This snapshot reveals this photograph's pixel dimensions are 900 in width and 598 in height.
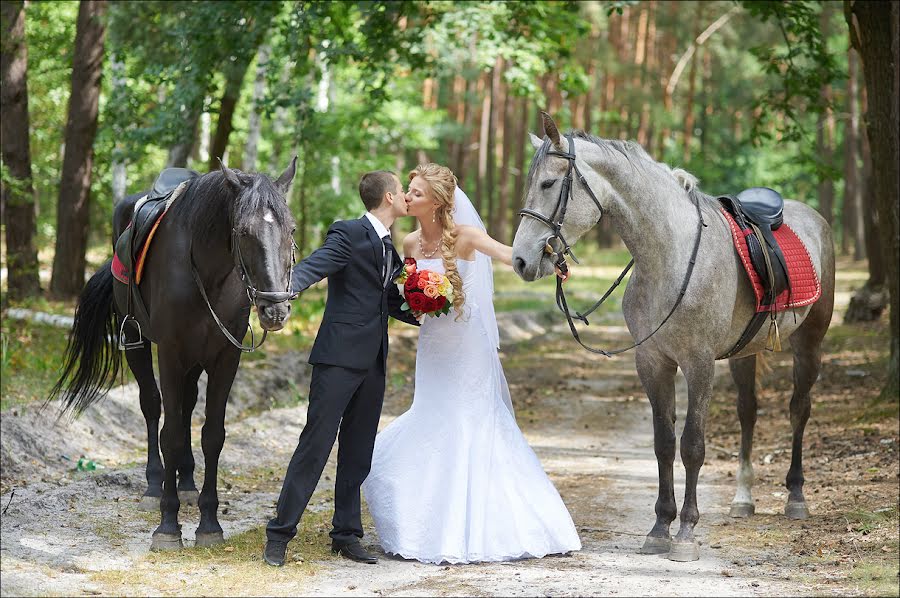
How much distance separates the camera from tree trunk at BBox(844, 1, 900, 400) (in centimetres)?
978

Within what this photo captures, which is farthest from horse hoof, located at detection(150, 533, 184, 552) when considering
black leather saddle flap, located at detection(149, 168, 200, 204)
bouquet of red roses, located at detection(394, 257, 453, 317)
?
black leather saddle flap, located at detection(149, 168, 200, 204)

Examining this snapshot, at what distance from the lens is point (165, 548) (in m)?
5.59

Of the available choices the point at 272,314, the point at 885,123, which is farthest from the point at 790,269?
the point at 885,123

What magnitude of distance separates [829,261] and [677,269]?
237 cm

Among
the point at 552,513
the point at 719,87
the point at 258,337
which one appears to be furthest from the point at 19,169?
the point at 719,87

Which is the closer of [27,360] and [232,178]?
[232,178]

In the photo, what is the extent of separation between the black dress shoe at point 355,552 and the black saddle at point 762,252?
2.66 m

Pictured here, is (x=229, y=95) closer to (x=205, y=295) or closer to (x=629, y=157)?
(x=205, y=295)

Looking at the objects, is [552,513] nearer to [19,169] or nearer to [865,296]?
[19,169]

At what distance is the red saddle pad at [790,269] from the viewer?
6.37m

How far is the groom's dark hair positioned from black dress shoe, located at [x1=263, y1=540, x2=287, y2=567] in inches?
76.7

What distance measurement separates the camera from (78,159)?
50.2ft

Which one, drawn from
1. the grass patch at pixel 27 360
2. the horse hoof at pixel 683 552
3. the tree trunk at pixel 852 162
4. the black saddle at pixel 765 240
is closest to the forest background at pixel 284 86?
the grass patch at pixel 27 360

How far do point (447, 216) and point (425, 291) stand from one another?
530 mm
